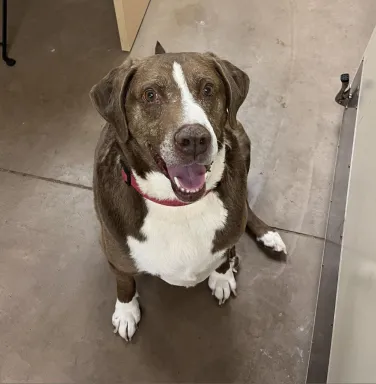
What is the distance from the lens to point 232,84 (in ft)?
5.33

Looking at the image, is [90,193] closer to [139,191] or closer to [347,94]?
[139,191]

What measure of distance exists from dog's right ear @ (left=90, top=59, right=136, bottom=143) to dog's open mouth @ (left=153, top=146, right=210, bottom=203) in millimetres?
135

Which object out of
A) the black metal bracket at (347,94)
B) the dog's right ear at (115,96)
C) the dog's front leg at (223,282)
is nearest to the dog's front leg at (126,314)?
the dog's front leg at (223,282)

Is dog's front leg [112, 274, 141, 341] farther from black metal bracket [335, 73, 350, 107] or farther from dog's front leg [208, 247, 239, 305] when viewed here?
black metal bracket [335, 73, 350, 107]

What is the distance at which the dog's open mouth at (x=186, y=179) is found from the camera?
61.6 inches

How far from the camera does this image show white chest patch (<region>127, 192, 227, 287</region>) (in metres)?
1.73

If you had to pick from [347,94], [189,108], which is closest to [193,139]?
[189,108]

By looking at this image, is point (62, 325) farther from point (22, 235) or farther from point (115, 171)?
point (115, 171)

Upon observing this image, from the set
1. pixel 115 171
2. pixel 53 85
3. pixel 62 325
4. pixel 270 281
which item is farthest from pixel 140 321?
pixel 53 85

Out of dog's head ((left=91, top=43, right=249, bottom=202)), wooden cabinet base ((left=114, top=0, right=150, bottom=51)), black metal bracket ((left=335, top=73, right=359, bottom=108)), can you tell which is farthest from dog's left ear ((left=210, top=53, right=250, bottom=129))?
wooden cabinet base ((left=114, top=0, right=150, bottom=51))

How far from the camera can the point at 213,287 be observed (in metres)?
2.25

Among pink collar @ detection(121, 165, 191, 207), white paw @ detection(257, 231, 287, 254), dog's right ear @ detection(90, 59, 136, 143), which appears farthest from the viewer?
white paw @ detection(257, 231, 287, 254)

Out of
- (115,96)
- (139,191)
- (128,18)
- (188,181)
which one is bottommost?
(128,18)

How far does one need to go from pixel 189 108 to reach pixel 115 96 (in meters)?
0.23
